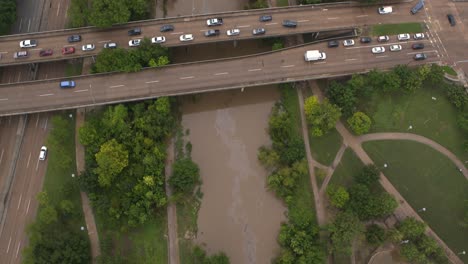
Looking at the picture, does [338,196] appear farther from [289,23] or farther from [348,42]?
[289,23]

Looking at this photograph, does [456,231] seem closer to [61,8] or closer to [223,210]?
[223,210]

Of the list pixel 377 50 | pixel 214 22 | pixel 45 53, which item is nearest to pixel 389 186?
pixel 377 50

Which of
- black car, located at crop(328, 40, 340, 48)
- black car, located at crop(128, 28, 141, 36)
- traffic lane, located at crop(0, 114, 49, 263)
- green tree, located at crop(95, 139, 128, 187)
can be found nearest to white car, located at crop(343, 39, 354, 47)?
black car, located at crop(328, 40, 340, 48)

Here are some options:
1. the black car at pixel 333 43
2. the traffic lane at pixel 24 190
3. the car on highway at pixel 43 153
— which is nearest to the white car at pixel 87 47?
the traffic lane at pixel 24 190

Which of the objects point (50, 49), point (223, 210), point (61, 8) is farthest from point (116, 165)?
point (61, 8)

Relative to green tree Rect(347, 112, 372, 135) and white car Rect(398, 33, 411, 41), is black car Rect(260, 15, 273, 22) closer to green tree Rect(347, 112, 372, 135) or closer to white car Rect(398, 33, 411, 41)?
green tree Rect(347, 112, 372, 135)

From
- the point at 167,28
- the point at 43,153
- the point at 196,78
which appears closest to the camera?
the point at 43,153
